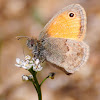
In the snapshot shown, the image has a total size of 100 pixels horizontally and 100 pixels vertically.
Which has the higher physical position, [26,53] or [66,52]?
[66,52]

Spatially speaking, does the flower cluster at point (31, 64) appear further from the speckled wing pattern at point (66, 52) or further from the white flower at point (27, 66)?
the speckled wing pattern at point (66, 52)

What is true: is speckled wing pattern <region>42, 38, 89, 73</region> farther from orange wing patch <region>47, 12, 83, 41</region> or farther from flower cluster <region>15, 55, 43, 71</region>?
flower cluster <region>15, 55, 43, 71</region>

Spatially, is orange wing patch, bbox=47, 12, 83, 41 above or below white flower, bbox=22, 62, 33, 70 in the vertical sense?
above

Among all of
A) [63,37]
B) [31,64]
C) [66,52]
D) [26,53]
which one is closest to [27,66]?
[31,64]

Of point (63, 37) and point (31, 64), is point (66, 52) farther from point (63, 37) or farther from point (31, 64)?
point (31, 64)

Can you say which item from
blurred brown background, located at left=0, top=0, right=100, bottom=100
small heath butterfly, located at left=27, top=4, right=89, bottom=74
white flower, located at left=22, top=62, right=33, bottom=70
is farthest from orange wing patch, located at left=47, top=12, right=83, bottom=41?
blurred brown background, located at left=0, top=0, right=100, bottom=100

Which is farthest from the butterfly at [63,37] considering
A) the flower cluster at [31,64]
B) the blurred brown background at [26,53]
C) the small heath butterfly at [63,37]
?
→ the blurred brown background at [26,53]
